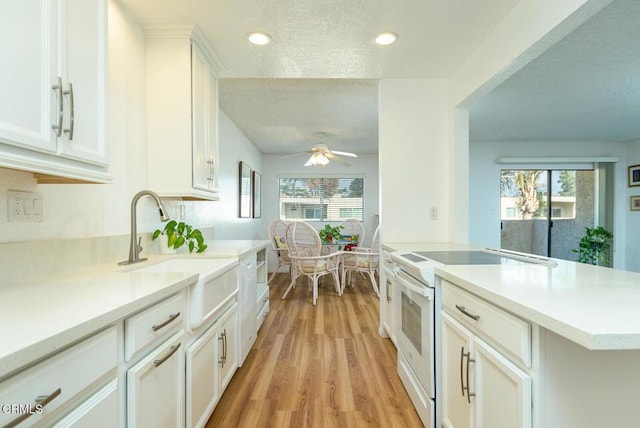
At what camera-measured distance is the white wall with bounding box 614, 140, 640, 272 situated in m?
5.00

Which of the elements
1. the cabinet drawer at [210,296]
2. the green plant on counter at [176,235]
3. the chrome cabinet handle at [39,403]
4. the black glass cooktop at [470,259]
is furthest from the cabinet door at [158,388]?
the black glass cooktop at [470,259]

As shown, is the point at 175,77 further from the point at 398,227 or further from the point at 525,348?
the point at 525,348

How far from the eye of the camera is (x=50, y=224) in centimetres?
128

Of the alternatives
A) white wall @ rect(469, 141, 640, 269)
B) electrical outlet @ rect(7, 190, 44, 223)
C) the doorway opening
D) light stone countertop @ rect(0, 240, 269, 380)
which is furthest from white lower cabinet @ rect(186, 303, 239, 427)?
the doorway opening

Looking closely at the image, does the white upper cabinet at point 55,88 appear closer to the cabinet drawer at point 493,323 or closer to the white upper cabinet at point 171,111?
the white upper cabinet at point 171,111

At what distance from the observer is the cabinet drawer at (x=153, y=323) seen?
36.1 inches

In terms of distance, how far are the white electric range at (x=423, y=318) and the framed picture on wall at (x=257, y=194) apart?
12.4ft

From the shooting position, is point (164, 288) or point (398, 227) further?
point (398, 227)

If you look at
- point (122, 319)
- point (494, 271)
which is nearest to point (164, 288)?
point (122, 319)

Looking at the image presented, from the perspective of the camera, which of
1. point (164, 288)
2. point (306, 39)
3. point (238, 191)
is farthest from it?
point (238, 191)

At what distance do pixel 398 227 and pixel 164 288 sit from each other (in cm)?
206

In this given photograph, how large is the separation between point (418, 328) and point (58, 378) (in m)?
1.50

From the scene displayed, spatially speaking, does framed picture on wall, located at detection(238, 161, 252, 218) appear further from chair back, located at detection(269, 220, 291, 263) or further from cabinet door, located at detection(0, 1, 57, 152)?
cabinet door, located at detection(0, 1, 57, 152)

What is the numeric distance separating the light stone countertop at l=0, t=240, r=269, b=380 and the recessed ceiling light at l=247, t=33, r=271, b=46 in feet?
5.09
